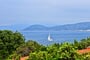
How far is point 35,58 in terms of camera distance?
19.2 m

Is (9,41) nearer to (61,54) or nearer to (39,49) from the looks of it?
(39,49)

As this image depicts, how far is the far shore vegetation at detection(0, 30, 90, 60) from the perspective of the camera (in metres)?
17.7

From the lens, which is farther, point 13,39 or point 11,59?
point 13,39

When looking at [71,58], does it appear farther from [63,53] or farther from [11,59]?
[11,59]

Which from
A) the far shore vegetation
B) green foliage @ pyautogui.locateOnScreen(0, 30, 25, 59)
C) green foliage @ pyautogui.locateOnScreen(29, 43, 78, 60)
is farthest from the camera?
green foliage @ pyautogui.locateOnScreen(0, 30, 25, 59)

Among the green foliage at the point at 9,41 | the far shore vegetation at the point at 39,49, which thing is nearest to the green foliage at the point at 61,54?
the far shore vegetation at the point at 39,49

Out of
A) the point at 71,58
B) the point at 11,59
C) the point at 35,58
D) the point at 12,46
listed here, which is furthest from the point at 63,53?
the point at 12,46

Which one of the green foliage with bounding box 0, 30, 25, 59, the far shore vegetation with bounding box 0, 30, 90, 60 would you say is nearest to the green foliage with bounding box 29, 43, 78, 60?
the far shore vegetation with bounding box 0, 30, 90, 60

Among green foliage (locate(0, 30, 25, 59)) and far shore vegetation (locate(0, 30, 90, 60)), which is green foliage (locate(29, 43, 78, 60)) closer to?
far shore vegetation (locate(0, 30, 90, 60))

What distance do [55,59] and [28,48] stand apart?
8.47 metres

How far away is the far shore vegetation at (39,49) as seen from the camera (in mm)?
17688

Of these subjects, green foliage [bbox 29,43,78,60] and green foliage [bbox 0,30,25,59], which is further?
Result: green foliage [bbox 0,30,25,59]

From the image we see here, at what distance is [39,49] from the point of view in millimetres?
23000

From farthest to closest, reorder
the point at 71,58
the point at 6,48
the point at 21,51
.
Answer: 1. the point at 6,48
2. the point at 21,51
3. the point at 71,58
